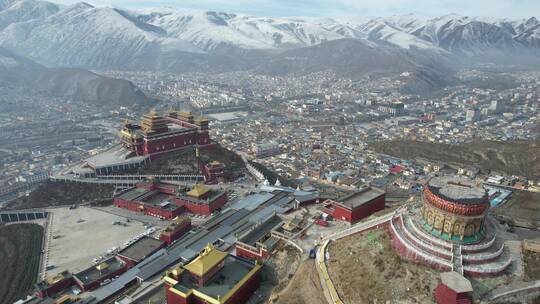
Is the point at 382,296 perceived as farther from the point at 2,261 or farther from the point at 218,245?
the point at 2,261

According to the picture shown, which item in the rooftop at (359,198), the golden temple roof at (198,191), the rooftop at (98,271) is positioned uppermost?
the rooftop at (359,198)

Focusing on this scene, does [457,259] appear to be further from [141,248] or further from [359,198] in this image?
[141,248]

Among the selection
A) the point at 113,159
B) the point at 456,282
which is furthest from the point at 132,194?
the point at 456,282

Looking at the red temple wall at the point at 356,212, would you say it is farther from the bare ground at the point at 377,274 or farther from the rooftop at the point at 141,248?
the rooftop at the point at 141,248

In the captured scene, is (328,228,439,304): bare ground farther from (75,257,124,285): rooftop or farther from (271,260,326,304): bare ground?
(75,257,124,285): rooftop

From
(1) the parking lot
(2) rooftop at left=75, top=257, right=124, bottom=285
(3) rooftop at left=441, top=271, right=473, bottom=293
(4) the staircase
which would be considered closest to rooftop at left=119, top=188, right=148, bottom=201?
(1) the parking lot

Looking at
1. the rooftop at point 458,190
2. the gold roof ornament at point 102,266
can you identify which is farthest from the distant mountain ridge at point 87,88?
the rooftop at point 458,190
